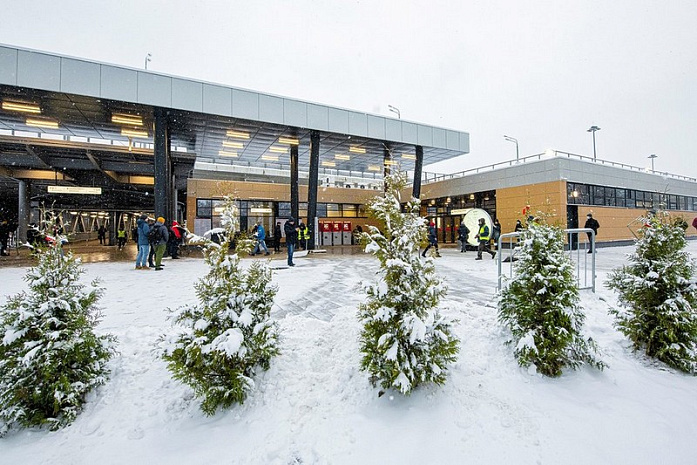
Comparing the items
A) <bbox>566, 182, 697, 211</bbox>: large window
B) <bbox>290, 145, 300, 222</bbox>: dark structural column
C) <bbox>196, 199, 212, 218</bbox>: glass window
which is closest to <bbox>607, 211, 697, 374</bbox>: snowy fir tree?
<bbox>290, 145, 300, 222</bbox>: dark structural column

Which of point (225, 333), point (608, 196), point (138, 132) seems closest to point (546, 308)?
point (225, 333)

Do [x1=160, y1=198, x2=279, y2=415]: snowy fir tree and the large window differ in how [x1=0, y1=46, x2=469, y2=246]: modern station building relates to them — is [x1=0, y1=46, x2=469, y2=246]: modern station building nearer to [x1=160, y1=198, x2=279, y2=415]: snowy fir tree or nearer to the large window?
[x1=160, y1=198, x2=279, y2=415]: snowy fir tree

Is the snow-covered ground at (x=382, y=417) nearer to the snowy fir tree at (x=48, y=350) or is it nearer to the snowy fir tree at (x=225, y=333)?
the snowy fir tree at (x=48, y=350)

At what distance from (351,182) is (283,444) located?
29.5 meters

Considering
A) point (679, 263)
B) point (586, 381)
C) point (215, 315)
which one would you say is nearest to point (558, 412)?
point (586, 381)

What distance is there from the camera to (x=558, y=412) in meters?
3.34

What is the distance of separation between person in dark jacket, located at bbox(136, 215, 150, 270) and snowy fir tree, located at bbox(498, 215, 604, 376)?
11.5 m

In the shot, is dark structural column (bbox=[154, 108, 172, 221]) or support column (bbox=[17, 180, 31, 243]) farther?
support column (bbox=[17, 180, 31, 243])

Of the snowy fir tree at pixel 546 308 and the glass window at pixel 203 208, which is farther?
the glass window at pixel 203 208

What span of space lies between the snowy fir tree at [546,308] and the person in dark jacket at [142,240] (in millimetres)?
11462

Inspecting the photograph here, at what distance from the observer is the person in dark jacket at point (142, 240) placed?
11523 mm

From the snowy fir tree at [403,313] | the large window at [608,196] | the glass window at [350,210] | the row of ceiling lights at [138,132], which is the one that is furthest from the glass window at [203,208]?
the snowy fir tree at [403,313]

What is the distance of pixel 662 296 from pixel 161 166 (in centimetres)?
1593

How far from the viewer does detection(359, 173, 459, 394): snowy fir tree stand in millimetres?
3336
